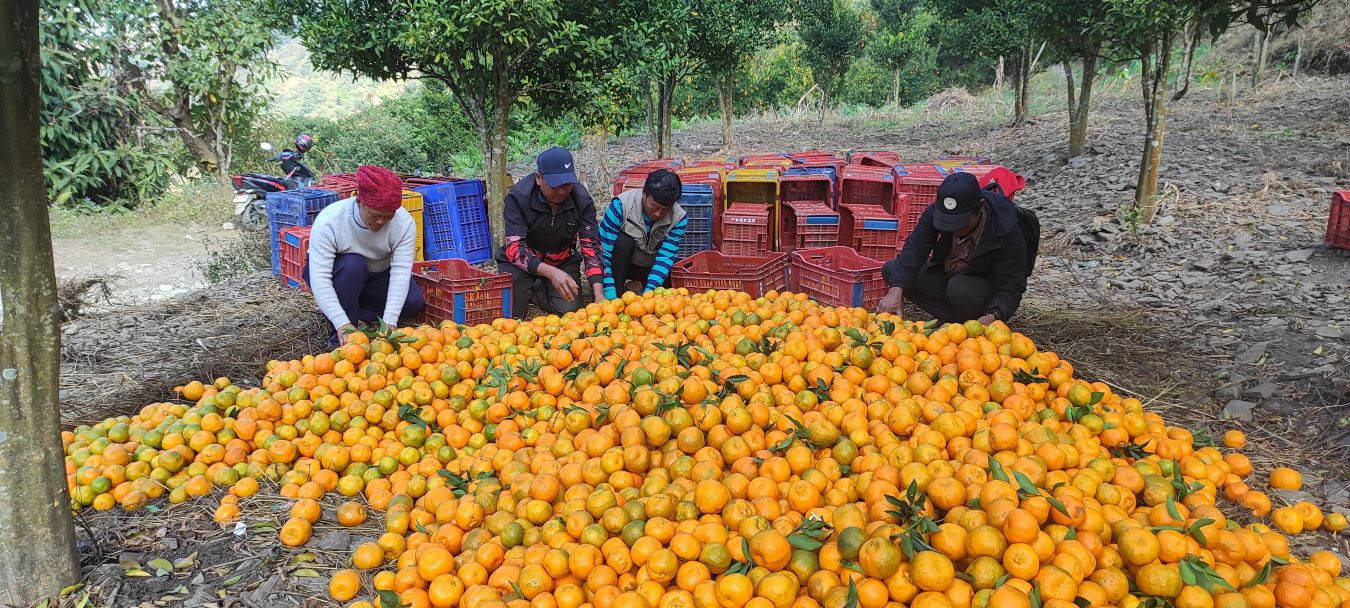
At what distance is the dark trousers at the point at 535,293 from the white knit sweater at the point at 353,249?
939 millimetres

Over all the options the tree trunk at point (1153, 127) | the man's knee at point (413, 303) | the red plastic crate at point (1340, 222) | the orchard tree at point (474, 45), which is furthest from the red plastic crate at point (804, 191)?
the red plastic crate at point (1340, 222)

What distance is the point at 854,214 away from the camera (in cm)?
620

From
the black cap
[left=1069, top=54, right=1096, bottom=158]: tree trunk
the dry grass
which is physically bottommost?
the dry grass

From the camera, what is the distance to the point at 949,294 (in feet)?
16.0

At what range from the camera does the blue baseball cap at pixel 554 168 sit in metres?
5.22

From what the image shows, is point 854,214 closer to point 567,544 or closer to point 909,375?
point 909,375

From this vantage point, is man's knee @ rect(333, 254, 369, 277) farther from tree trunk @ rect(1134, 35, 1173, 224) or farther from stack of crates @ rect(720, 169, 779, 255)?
tree trunk @ rect(1134, 35, 1173, 224)

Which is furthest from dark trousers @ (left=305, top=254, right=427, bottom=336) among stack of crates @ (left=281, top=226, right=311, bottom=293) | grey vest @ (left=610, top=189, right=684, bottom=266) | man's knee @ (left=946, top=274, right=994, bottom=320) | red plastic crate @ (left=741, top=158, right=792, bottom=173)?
red plastic crate @ (left=741, top=158, right=792, bottom=173)

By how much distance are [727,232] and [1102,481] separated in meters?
3.85

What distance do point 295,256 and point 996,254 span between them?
5745 mm

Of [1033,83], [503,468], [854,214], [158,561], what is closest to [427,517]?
[503,468]

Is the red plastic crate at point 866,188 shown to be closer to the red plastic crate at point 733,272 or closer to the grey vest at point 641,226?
the red plastic crate at point 733,272

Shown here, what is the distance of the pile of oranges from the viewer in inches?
79.1

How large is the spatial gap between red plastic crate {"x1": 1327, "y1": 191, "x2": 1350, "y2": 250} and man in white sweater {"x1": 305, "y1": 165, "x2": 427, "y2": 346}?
7574 mm
